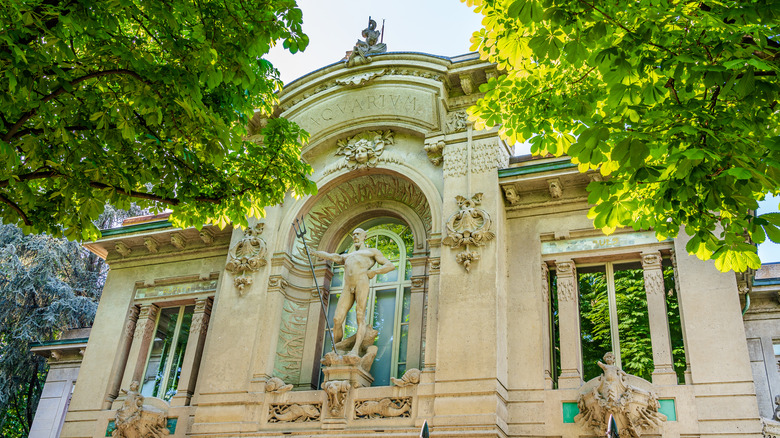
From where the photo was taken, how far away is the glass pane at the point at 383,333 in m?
13.8

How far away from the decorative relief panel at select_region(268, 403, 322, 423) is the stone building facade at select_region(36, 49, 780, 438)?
0.04m

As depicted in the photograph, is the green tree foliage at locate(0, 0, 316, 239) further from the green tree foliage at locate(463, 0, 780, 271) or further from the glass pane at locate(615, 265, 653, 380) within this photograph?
the glass pane at locate(615, 265, 653, 380)

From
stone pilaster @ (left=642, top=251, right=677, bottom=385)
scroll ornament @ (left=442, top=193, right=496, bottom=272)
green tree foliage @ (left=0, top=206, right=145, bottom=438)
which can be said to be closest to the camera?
stone pilaster @ (left=642, top=251, right=677, bottom=385)

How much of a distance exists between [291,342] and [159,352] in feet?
12.3

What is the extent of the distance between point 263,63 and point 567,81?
427 centimetres

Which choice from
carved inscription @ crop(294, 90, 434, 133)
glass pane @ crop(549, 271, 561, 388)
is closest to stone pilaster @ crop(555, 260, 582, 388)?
glass pane @ crop(549, 271, 561, 388)

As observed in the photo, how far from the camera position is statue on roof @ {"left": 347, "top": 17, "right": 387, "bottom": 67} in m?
15.9

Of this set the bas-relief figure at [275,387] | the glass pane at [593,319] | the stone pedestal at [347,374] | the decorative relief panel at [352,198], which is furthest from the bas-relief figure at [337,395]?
A: the glass pane at [593,319]

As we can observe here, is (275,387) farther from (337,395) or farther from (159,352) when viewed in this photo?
(159,352)

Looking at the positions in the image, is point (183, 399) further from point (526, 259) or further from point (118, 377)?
point (526, 259)

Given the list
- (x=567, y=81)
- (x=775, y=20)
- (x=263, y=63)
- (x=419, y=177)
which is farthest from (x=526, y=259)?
(x=775, y=20)

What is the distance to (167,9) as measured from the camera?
7777 mm

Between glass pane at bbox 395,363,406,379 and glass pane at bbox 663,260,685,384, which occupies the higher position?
glass pane at bbox 663,260,685,384

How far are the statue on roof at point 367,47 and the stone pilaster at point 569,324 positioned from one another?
669 cm
